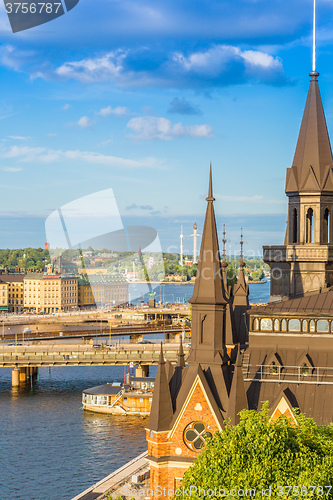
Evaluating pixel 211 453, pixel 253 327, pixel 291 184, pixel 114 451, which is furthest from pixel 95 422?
pixel 211 453

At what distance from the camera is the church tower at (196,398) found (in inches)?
1468

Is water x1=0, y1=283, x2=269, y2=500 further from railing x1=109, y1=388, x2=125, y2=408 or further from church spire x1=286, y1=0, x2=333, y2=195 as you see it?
church spire x1=286, y1=0, x2=333, y2=195

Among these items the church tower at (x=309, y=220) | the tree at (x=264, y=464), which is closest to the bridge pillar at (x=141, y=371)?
the church tower at (x=309, y=220)

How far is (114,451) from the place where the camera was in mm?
71750

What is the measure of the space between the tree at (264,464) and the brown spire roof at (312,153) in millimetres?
28178

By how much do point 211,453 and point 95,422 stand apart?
57677mm

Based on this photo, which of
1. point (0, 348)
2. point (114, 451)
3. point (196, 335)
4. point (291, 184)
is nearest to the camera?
point (196, 335)

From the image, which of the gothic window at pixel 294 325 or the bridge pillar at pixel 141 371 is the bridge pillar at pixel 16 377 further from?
the gothic window at pixel 294 325

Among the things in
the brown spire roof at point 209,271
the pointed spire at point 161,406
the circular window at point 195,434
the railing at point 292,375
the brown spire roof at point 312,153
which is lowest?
the circular window at point 195,434

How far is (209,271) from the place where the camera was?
39.6 m

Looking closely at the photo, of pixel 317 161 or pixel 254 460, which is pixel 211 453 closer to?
pixel 254 460

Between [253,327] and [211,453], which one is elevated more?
[253,327]

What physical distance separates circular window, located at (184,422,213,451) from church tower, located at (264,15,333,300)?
67.0 ft

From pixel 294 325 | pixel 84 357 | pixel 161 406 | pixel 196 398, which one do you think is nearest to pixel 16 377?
pixel 84 357
